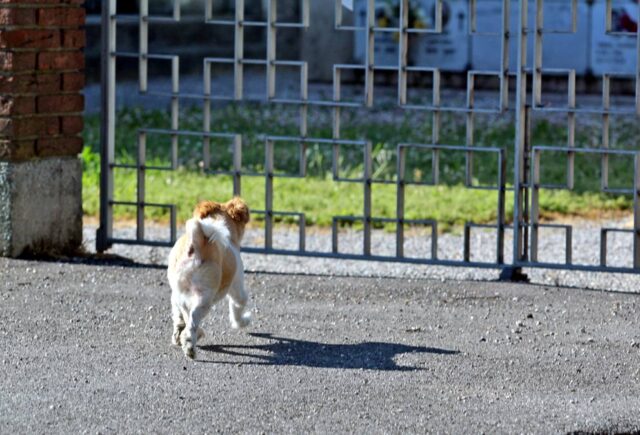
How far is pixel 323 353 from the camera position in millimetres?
6207

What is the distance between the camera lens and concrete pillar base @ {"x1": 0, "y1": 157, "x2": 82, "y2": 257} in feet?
27.0

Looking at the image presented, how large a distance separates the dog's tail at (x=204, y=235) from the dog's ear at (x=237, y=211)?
271mm

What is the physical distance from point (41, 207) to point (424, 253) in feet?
8.08

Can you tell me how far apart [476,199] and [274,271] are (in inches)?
122

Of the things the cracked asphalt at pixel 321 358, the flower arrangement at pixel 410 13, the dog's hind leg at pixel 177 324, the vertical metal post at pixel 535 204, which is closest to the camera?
the cracked asphalt at pixel 321 358

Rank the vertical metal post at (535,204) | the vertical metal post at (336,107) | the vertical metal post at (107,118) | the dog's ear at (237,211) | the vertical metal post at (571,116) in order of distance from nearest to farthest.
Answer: the dog's ear at (237,211) → the vertical metal post at (571,116) → the vertical metal post at (535,204) → the vertical metal post at (336,107) → the vertical metal post at (107,118)

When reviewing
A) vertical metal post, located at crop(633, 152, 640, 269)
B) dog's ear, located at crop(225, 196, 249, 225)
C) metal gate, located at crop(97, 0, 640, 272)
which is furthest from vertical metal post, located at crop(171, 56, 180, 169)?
Result: vertical metal post, located at crop(633, 152, 640, 269)

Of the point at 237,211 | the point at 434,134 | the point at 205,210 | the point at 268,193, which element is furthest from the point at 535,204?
the point at 205,210

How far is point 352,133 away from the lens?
A: 14.9 m

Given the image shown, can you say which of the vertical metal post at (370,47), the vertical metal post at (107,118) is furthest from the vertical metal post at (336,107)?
the vertical metal post at (107,118)

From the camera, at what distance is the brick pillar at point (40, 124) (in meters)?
8.19

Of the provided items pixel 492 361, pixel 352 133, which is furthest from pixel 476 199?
pixel 492 361

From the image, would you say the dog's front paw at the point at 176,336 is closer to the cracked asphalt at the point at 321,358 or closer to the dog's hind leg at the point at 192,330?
Result: the cracked asphalt at the point at 321,358

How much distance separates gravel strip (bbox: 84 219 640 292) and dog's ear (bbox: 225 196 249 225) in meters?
1.82
